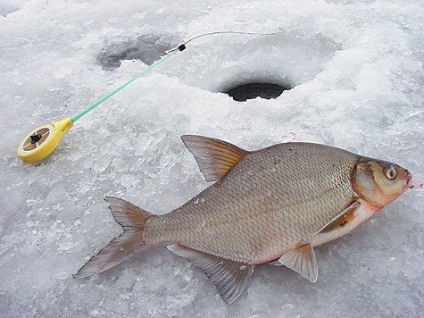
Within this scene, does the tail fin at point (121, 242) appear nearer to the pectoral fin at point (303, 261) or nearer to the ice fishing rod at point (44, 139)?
the pectoral fin at point (303, 261)

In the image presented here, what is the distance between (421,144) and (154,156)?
118 cm

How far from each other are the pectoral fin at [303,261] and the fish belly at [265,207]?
2 centimetres

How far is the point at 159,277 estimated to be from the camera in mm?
1667

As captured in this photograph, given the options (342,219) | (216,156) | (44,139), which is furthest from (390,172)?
(44,139)

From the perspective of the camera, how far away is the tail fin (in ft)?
5.37

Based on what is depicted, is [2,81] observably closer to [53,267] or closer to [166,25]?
[166,25]

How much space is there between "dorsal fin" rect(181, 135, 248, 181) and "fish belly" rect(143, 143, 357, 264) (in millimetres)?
34

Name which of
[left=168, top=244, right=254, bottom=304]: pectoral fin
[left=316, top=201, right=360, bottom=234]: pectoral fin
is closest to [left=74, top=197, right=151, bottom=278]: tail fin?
[left=168, top=244, right=254, bottom=304]: pectoral fin

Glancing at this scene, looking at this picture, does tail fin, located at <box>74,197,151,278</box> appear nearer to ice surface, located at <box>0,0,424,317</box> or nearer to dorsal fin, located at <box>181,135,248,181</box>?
ice surface, located at <box>0,0,424,317</box>

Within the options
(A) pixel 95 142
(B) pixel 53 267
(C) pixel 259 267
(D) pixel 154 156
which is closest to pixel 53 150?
(A) pixel 95 142

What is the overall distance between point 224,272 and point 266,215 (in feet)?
0.79

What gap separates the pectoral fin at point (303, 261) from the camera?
151 cm

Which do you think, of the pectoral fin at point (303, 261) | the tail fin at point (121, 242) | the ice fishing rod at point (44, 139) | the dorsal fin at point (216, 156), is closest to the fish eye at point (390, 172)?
the pectoral fin at point (303, 261)

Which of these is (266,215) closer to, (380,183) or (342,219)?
(342,219)
